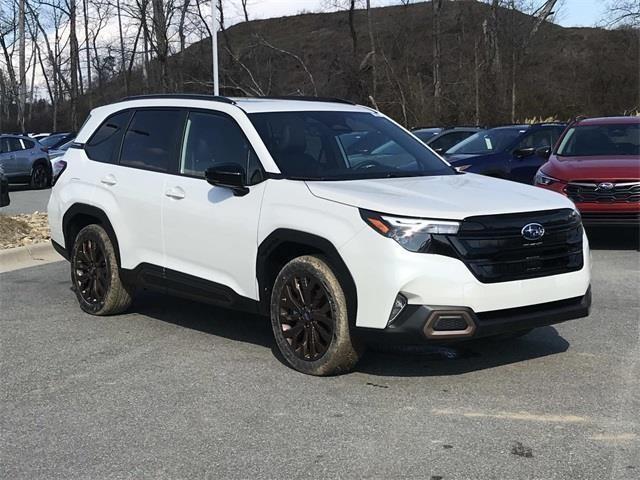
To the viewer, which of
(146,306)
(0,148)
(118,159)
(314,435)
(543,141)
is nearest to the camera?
(314,435)

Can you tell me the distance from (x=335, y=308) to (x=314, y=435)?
3.06 ft

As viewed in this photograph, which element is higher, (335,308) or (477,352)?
(335,308)

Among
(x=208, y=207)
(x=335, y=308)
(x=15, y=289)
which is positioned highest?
(x=208, y=207)

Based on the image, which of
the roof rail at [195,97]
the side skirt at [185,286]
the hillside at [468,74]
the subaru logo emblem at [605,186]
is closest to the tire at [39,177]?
the hillside at [468,74]

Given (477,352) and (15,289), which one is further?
(15,289)

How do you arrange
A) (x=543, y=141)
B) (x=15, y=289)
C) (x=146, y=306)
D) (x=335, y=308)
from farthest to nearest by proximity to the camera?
(x=543, y=141) → (x=15, y=289) → (x=146, y=306) → (x=335, y=308)

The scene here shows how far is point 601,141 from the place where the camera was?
36.1ft

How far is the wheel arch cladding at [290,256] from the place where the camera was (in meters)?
4.80

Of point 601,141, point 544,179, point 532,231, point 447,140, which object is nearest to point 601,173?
point 544,179

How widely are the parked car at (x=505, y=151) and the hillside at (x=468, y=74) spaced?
12.6m

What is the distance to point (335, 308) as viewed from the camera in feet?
16.0

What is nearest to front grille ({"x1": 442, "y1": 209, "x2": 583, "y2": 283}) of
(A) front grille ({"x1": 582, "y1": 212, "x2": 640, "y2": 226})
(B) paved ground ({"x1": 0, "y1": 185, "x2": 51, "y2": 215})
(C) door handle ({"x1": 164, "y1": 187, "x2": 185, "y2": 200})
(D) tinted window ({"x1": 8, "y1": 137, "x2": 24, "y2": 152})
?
(C) door handle ({"x1": 164, "y1": 187, "x2": 185, "y2": 200})

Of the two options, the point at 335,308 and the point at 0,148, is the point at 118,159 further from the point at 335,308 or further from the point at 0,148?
the point at 0,148

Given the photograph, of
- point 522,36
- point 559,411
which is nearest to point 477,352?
point 559,411
